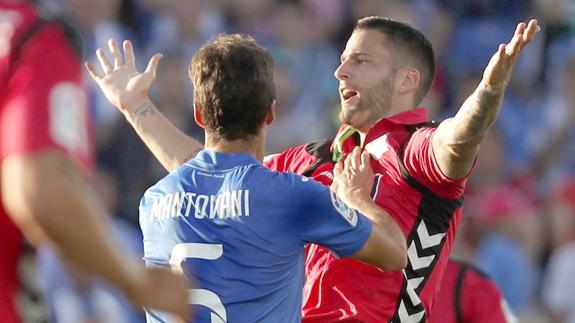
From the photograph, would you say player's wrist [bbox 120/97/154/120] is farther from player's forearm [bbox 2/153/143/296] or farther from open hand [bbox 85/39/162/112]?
player's forearm [bbox 2/153/143/296]

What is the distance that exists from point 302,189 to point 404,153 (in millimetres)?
910

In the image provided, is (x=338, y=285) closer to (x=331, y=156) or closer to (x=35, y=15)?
(x=331, y=156)

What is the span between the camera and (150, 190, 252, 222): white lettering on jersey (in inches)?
170

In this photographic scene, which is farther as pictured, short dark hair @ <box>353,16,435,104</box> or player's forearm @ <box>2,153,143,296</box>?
short dark hair @ <box>353,16,435,104</box>

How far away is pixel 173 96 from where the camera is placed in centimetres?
1020

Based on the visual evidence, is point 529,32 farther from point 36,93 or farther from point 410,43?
point 36,93

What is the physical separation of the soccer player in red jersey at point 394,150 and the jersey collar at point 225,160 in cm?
77

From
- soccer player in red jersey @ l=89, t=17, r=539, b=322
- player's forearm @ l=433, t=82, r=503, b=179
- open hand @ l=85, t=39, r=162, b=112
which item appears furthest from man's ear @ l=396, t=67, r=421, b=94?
open hand @ l=85, t=39, r=162, b=112

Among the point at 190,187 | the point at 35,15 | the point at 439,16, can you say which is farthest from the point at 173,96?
the point at 35,15

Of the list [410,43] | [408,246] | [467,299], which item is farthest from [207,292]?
[467,299]

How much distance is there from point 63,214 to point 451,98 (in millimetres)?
8415

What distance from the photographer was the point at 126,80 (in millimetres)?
5613

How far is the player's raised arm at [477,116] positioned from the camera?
464 cm

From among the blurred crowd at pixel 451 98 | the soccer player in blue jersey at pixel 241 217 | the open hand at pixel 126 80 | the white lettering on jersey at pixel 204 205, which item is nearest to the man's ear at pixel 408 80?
the open hand at pixel 126 80
